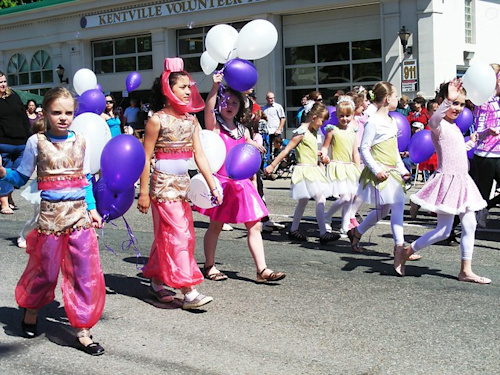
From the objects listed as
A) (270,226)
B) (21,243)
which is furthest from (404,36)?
(21,243)

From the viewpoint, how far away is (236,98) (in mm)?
6660

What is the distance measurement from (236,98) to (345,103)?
253 cm

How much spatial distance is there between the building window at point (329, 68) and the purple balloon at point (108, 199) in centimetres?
1617

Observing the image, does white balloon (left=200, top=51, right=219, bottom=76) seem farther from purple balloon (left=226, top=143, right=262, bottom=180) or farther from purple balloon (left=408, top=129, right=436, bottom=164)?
purple balloon (left=408, top=129, right=436, bottom=164)

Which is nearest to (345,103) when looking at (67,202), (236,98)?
(236,98)

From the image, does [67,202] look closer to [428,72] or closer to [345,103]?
[345,103]

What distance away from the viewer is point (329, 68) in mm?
22047

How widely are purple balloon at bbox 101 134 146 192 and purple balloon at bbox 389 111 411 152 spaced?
3411mm

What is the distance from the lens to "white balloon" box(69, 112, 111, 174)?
217 inches

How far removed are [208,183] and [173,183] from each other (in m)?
0.33

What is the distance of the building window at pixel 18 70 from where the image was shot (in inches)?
1233

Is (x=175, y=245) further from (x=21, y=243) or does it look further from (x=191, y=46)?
(x=191, y=46)

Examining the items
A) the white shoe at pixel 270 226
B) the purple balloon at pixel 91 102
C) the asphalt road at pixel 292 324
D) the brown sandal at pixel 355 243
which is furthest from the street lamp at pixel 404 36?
the purple balloon at pixel 91 102

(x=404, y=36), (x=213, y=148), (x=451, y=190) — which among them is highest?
(x=404, y=36)
